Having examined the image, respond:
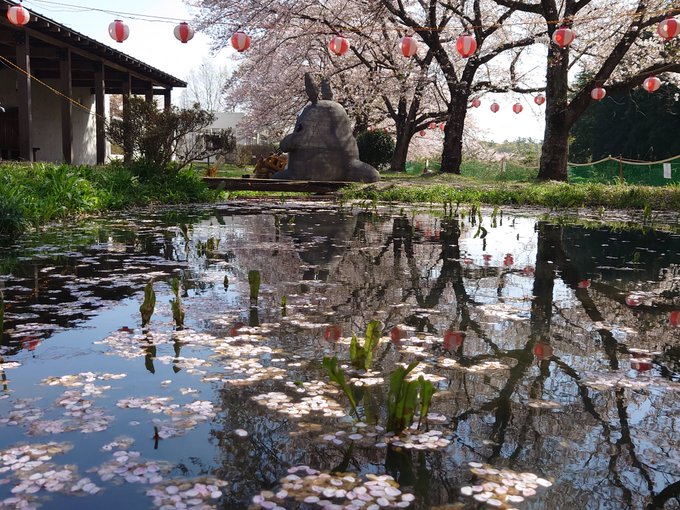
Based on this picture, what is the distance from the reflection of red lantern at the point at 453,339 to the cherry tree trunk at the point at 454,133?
18.4 meters

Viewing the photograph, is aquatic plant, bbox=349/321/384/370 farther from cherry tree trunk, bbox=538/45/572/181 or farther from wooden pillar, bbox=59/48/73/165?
cherry tree trunk, bbox=538/45/572/181

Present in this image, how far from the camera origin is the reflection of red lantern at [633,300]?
4.90 meters

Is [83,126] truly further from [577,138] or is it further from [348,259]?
[577,138]

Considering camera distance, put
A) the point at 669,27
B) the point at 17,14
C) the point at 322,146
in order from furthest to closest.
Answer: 1. the point at 322,146
2. the point at 669,27
3. the point at 17,14

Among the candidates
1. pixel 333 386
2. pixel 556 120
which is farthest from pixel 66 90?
pixel 333 386

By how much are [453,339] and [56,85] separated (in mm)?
19844

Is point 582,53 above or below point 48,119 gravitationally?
above

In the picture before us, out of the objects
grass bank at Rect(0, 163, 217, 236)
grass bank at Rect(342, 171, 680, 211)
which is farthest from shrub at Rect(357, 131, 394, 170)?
grass bank at Rect(0, 163, 217, 236)

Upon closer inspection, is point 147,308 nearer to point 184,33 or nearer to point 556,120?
point 184,33

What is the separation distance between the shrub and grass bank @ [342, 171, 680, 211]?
9.52 meters

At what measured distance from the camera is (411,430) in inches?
99.3

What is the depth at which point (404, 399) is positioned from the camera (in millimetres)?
2430

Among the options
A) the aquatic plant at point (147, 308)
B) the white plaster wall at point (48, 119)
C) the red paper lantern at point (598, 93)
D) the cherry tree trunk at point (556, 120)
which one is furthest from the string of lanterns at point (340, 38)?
the aquatic plant at point (147, 308)

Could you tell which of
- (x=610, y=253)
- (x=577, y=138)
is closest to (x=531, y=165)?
(x=577, y=138)
